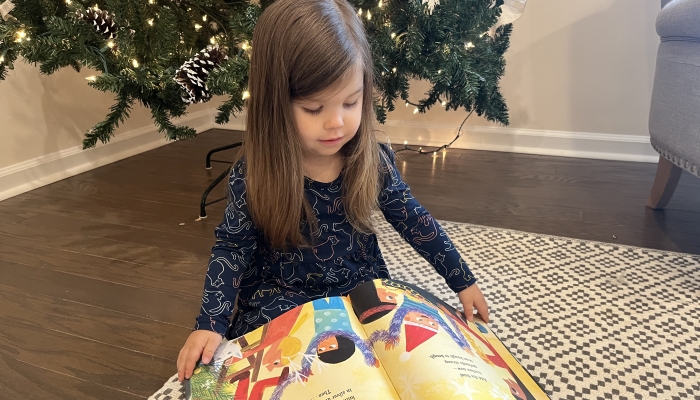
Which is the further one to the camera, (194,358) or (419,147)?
(419,147)

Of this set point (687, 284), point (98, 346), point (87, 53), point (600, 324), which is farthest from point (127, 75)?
point (687, 284)

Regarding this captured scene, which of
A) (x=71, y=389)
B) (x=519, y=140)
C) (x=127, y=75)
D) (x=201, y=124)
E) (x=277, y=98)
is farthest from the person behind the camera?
(x=201, y=124)

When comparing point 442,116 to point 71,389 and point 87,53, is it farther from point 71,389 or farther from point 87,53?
point 71,389

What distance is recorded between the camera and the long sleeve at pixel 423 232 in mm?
706

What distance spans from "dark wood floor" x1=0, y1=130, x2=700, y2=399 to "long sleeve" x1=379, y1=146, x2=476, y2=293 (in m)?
0.40

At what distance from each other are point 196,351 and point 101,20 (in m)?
0.78

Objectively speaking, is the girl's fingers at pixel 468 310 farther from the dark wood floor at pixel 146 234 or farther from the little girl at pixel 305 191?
the dark wood floor at pixel 146 234

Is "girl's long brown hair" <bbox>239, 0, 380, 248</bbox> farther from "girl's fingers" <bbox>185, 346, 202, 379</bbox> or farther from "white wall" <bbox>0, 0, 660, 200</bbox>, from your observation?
"white wall" <bbox>0, 0, 660, 200</bbox>

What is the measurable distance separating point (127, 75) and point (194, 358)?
0.67 m

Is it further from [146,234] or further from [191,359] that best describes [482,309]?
[146,234]

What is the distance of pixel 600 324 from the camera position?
0.79m

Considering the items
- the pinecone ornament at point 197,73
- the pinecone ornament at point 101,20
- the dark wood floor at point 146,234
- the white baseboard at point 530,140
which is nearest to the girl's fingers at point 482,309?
the dark wood floor at point 146,234

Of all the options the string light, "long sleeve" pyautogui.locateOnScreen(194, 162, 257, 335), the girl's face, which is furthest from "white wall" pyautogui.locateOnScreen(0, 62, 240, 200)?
the girl's face

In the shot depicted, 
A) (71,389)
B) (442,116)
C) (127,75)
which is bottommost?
(71,389)
